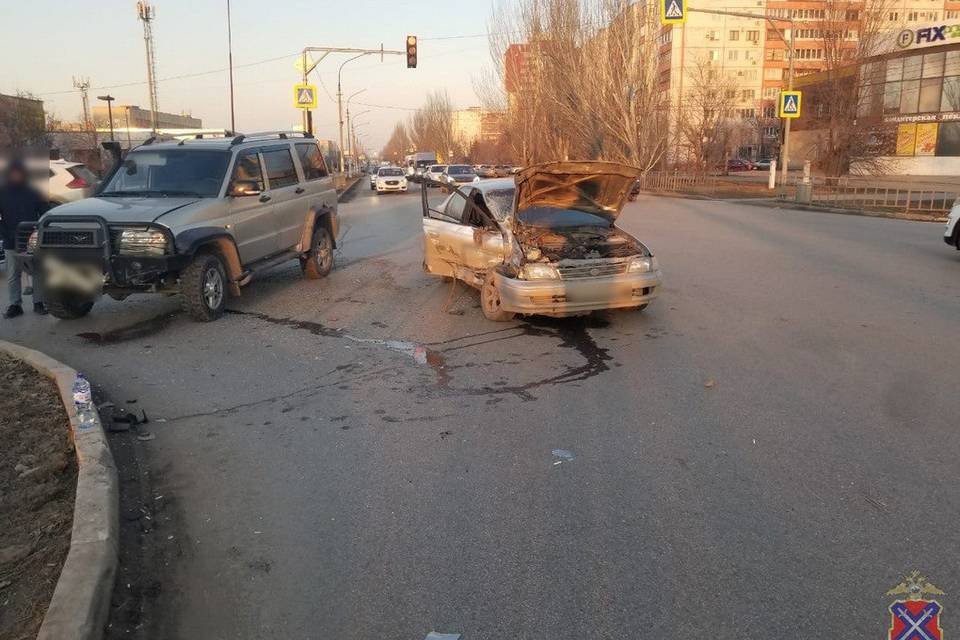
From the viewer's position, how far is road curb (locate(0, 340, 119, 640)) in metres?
2.98

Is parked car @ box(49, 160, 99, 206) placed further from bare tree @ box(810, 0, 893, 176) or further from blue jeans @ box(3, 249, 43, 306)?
bare tree @ box(810, 0, 893, 176)

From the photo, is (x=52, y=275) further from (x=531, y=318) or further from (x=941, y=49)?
(x=941, y=49)

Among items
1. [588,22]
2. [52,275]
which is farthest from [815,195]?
[52,275]

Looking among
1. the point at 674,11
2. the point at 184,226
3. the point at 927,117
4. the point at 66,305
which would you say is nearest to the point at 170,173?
the point at 184,226

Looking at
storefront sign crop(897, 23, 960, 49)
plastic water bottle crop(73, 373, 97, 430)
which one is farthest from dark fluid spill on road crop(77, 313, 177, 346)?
storefront sign crop(897, 23, 960, 49)

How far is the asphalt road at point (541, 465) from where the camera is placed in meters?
3.28

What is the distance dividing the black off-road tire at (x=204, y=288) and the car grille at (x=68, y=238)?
0.97m

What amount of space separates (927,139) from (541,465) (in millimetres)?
55237

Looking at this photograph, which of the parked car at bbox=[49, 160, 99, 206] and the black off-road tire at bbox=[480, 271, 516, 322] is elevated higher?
the parked car at bbox=[49, 160, 99, 206]

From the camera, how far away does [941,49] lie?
4875 centimetres

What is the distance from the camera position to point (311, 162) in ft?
39.1

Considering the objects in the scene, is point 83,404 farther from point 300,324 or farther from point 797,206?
point 797,206

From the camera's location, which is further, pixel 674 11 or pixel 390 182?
pixel 390 182

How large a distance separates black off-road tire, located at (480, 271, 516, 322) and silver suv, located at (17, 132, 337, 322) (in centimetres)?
305
